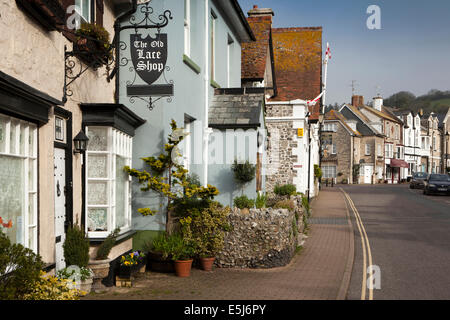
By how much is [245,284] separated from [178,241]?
1.65 meters

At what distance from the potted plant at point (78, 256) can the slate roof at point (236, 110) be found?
239 inches

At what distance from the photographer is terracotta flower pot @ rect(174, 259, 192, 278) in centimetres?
877

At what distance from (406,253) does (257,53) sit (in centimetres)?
1170

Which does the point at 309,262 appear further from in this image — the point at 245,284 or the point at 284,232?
the point at 245,284

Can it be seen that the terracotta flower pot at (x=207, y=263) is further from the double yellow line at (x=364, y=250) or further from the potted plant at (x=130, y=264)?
the double yellow line at (x=364, y=250)

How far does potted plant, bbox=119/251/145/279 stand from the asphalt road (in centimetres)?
375

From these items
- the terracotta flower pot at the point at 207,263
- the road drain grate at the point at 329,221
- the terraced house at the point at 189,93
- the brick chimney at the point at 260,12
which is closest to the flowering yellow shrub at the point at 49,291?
the terraced house at the point at 189,93

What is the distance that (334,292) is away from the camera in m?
7.88

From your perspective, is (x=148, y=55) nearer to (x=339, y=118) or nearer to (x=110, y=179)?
(x=110, y=179)

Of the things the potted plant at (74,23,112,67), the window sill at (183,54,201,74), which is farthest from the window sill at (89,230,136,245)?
the window sill at (183,54,201,74)

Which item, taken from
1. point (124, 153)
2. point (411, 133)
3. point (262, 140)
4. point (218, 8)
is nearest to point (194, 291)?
point (124, 153)

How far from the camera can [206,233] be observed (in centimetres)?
949

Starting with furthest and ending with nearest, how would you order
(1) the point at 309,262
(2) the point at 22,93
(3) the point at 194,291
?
(1) the point at 309,262
(3) the point at 194,291
(2) the point at 22,93

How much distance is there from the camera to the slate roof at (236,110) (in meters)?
12.5
